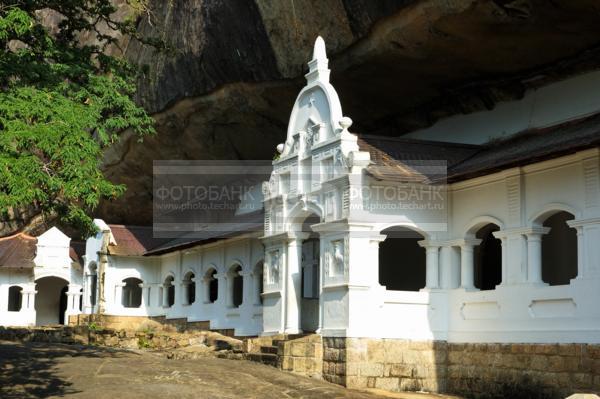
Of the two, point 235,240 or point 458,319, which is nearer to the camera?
point 458,319

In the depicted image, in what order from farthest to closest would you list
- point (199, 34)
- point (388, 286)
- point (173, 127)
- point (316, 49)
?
point (173, 127) < point (199, 34) < point (388, 286) < point (316, 49)

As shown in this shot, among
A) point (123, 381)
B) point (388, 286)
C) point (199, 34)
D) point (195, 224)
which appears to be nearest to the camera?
point (123, 381)

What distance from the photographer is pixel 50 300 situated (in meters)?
43.3

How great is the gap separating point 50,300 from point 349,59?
24893 millimetres

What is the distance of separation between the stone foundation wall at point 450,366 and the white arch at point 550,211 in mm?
2344

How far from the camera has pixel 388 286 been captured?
23.8 meters

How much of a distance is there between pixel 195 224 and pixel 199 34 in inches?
428

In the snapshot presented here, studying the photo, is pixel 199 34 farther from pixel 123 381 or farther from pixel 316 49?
pixel 123 381

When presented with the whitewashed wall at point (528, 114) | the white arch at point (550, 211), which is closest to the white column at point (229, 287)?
the whitewashed wall at point (528, 114)

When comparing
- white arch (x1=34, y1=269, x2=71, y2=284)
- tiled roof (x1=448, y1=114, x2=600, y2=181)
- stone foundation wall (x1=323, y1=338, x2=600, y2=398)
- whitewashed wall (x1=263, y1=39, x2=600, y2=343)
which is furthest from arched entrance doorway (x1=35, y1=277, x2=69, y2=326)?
tiled roof (x1=448, y1=114, x2=600, y2=181)

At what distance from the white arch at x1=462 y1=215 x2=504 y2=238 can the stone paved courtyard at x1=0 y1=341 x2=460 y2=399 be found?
4.18 m

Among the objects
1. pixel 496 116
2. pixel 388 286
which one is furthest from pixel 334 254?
pixel 496 116

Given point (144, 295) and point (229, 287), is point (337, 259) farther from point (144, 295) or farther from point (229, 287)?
point (144, 295)

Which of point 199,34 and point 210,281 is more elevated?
point 199,34
